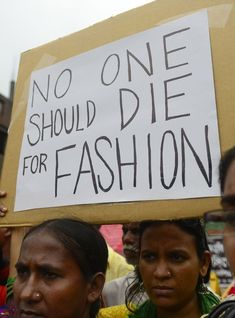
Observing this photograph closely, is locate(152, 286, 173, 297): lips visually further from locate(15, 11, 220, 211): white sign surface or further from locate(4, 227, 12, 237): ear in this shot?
locate(4, 227, 12, 237): ear

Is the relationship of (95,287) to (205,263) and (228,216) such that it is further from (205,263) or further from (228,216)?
(228,216)

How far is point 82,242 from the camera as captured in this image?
1.40 meters

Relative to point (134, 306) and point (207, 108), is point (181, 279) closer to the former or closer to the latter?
point (134, 306)

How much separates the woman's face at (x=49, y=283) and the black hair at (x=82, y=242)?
22 mm

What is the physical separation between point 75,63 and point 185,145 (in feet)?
1.99

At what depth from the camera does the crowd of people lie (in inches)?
49.4

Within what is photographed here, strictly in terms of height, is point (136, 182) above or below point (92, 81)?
below

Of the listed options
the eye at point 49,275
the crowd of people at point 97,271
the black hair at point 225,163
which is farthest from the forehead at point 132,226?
the black hair at point 225,163

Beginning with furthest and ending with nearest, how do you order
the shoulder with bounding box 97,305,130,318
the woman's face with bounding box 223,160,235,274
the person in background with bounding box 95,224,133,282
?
1. the person in background with bounding box 95,224,133,282
2. the shoulder with bounding box 97,305,130,318
3. the woman's face with bounding box 223,160,235,274

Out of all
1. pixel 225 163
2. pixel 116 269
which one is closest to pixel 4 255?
pixel 116 269

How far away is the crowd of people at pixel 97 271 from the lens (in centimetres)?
125

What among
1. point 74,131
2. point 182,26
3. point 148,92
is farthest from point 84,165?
point 182,26

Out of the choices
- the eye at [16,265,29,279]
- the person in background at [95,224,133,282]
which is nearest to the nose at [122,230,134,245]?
the person in background at [95,224,133,282]

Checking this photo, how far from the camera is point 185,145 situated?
1192 millimetres
